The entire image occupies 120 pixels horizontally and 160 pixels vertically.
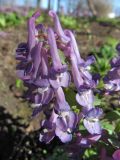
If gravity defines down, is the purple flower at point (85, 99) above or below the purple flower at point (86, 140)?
above

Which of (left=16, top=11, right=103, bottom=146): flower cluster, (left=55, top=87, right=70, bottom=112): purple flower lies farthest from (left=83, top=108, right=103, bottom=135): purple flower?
(left=55, top=87, right=70, bottom=112): purple flower

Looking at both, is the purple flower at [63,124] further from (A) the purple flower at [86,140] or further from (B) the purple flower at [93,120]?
(A) the purple flower at [86,140]

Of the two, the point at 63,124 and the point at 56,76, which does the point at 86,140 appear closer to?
the point at 63,124

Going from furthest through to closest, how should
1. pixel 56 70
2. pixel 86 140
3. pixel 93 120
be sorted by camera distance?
pixel 86 140, pixel 93 120, pixel 56 70

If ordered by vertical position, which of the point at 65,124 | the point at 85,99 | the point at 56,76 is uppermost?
the point at 56,76

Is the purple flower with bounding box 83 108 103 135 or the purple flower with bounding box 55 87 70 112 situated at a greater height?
A: the purple flower with bounding box 55 87 70 112

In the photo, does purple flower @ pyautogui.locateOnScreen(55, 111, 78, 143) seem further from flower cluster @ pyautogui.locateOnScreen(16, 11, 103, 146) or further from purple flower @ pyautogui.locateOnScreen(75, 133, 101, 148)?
purple flower @ pyautogui.locateOnScreen(75, 133, 101, 148)

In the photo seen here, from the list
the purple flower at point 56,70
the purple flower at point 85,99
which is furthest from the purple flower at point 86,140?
the purple flower at point 56,70

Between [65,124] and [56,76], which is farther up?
[56,76]

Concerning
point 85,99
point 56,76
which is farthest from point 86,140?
point 56,76

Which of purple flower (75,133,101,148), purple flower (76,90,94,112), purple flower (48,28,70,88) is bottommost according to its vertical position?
purple flower (75,133,101,148)
